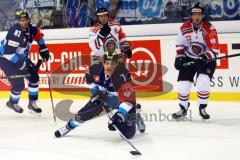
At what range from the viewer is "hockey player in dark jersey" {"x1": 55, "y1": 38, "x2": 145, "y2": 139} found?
4012 mm

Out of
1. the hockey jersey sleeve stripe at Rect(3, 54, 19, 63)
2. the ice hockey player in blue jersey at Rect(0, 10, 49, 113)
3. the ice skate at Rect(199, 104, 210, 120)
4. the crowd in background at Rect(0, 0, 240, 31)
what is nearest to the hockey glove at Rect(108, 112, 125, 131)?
the ice skate at Rect(199, 104, 210, 120)

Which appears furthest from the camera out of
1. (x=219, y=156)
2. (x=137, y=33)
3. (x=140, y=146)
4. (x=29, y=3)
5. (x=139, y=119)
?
(x=29, y=3)

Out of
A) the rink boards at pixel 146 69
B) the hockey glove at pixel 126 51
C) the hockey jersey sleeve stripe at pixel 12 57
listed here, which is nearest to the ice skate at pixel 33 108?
the hockey jersey sleeve stripe at pixel 12 57

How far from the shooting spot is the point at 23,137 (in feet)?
15.1

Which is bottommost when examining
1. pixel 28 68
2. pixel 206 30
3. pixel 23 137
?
pixel 23 137

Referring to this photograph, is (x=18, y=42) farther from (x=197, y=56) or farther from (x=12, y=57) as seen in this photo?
(x=197, y=56)

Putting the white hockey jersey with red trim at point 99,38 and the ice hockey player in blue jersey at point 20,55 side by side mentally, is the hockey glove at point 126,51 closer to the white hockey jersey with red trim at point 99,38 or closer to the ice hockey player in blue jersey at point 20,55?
the white hockey jersey with red trim at point 99,38

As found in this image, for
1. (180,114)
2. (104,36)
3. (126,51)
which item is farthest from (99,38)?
(180,114)

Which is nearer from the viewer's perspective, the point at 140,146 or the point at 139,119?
the point at 140,146

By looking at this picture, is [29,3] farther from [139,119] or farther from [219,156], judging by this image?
[219,156]

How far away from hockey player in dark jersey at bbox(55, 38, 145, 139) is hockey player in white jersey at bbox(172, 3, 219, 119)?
2.23 feet

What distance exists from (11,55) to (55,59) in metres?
1.07

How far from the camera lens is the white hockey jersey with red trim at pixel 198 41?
187 inches

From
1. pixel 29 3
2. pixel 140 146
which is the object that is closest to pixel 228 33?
pixel 140 146
